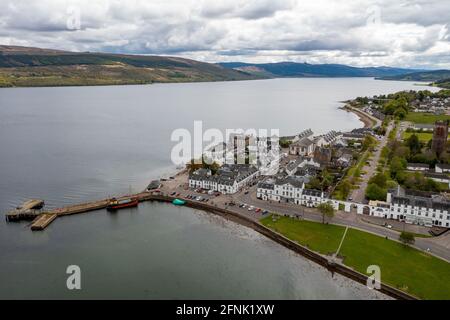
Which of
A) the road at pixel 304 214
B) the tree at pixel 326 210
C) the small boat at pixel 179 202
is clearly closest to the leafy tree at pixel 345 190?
the road at pixel 304 214

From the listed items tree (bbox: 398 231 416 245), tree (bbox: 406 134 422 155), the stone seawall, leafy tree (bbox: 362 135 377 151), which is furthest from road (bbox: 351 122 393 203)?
the stone seawall

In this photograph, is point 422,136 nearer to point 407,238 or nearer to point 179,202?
point 407,238

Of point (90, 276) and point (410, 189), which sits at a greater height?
point (410, 189)

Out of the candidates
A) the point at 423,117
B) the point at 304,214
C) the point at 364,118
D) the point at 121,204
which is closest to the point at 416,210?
the point at 304,214

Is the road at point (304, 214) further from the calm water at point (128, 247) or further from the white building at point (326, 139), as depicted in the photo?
the white building at point (326, 139)

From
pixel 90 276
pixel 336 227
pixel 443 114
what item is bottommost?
pixel 90 276

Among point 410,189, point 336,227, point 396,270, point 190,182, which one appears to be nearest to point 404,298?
point 396,270

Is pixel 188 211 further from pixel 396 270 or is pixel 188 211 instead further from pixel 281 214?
pixel 396 270
